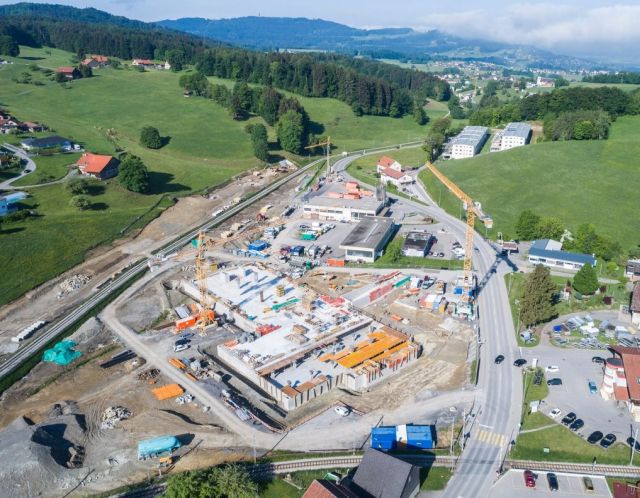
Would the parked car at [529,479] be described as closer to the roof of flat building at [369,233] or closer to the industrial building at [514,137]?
the roof of flat building at [369,233]

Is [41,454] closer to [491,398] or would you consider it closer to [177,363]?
[177,363]

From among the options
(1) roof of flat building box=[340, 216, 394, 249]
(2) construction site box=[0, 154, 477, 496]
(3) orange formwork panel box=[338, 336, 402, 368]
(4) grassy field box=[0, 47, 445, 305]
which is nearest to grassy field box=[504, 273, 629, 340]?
(2) construction site box=[0, 154, 477, 496]

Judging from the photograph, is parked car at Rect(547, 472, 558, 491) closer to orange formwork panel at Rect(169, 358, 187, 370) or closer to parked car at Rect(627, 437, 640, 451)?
parked car at Rect(627, 437, 640, 451)

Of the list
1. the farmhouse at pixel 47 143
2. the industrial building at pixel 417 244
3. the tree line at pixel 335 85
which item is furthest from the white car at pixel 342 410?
the tree line at pixel 335 85

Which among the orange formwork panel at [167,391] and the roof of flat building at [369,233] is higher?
the roof of flat building at [369,233]

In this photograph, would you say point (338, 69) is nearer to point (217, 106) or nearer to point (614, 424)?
point (217, 106)

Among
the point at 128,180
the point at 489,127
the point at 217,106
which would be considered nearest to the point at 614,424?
the point at 128,180
